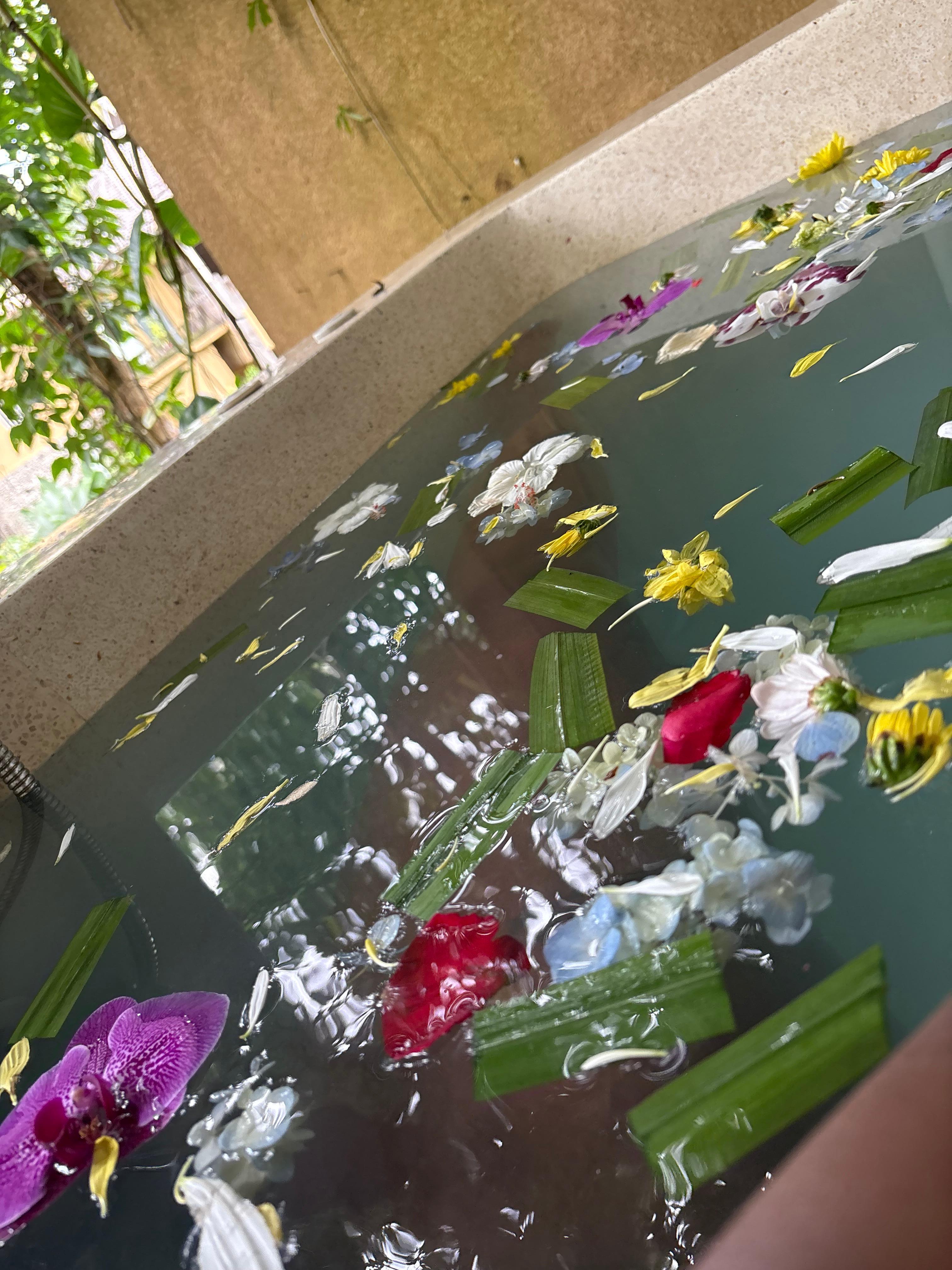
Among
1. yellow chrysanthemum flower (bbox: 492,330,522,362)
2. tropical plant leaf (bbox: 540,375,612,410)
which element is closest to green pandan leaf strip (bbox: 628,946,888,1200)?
tropical plant leaf (bbox: 540,375,612,410)

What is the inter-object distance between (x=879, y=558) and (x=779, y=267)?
0.80 meters

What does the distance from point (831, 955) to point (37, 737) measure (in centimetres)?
110

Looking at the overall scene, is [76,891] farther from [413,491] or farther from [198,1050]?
[413,491]

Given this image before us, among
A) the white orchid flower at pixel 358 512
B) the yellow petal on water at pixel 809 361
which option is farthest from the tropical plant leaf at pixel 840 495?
the white orchid flower at pixel 358 512

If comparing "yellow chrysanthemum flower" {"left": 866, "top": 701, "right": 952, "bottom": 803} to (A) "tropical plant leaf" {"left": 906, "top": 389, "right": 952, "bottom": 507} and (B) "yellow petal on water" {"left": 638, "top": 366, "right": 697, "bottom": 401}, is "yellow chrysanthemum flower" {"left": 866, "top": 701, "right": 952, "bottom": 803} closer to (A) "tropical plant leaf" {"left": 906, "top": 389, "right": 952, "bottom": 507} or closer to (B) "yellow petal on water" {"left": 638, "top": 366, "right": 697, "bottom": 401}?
(A) "tropical plant leaf" {"left": 906, "top": 389, "right": 952, "bottom": 507}

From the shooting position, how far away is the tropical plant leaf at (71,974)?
0.77m

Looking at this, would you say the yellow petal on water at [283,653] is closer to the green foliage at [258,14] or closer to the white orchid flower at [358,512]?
the white orchid flower at [358,512]

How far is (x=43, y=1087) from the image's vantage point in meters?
0.69

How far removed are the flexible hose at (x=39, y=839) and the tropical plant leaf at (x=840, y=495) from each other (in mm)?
620

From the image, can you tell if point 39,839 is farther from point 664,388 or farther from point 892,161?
point 892,161

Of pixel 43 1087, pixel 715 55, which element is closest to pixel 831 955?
pixel 43 1087

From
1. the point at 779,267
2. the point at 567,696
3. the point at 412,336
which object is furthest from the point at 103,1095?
the point at 412,336

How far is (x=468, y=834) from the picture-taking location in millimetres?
681

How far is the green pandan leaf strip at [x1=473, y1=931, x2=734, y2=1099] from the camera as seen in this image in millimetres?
473
